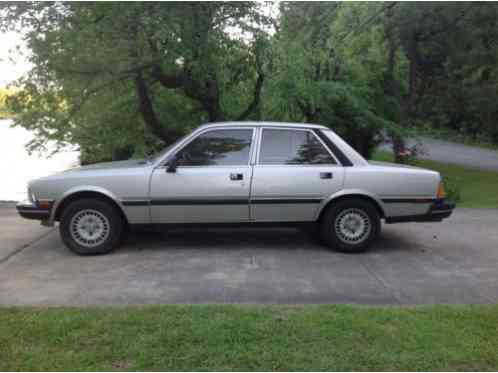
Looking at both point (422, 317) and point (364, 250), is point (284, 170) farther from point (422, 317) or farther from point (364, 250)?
point (422, 317)

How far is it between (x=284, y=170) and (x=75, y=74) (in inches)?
199

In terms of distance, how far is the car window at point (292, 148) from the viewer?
241 inches

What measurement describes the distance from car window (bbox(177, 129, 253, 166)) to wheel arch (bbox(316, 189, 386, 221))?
1.09 metres

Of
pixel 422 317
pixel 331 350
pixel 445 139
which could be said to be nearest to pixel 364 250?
pixel 422 317

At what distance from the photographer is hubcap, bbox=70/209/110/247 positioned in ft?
19.6

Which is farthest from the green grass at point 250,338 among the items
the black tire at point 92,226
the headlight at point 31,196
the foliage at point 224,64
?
the foliage at point 224,64

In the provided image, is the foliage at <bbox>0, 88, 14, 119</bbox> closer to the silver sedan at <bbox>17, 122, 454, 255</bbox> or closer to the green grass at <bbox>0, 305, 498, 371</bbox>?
the silver sedan at <bbox>17, 122, 454, 255</bbox>

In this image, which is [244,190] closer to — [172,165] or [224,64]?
[172,165]

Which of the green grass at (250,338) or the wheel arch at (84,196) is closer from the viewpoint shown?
the green grass at (250,338)

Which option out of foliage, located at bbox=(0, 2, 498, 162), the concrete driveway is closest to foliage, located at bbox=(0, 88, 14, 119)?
foliage, located at bbox=(0, 2, 498, 162)

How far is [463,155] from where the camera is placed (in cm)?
2489

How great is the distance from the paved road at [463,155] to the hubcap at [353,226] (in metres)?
13.2

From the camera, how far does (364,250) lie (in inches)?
245

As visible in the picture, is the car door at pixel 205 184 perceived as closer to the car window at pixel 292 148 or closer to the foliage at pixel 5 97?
the car window at pixel 292 148
